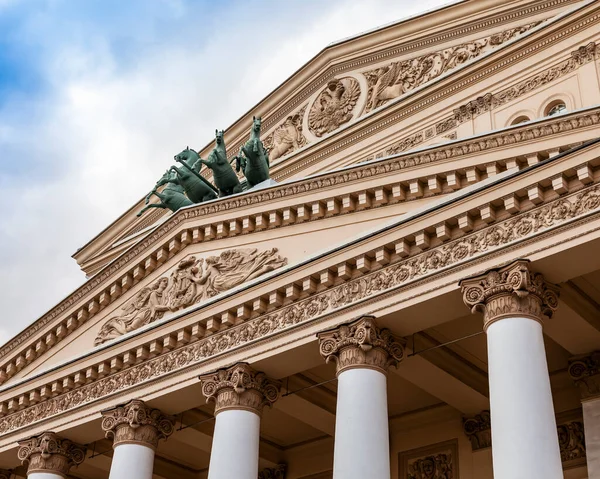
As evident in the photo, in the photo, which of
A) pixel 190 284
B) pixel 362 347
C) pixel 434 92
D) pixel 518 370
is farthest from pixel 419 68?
pixel 518 370

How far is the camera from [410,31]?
21516 mm

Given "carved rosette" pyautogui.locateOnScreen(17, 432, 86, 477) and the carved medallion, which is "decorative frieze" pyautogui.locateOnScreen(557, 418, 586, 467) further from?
the carved medallion

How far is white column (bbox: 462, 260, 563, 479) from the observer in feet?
32.4

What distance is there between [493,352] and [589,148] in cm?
254

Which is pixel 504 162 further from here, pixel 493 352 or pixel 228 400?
pixel 228 400

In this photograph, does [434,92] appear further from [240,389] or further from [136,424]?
[136,424]

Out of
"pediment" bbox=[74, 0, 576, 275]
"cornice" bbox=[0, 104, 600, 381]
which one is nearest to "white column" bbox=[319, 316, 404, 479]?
"cornice" bbox=[0, 104, 600, 381]

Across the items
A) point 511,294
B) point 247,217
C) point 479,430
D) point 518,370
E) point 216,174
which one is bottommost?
point 518,370

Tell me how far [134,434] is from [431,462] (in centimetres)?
460

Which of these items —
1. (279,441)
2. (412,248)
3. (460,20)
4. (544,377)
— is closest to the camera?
(544,377)

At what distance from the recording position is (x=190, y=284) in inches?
593

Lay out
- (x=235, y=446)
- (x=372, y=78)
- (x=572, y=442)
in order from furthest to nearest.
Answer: (x=372, y=78) < (x=572, y=442) < (x=235, y=446)

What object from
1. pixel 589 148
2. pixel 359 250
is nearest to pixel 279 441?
pixel 359 250

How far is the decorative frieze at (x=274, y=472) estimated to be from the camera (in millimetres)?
17141
